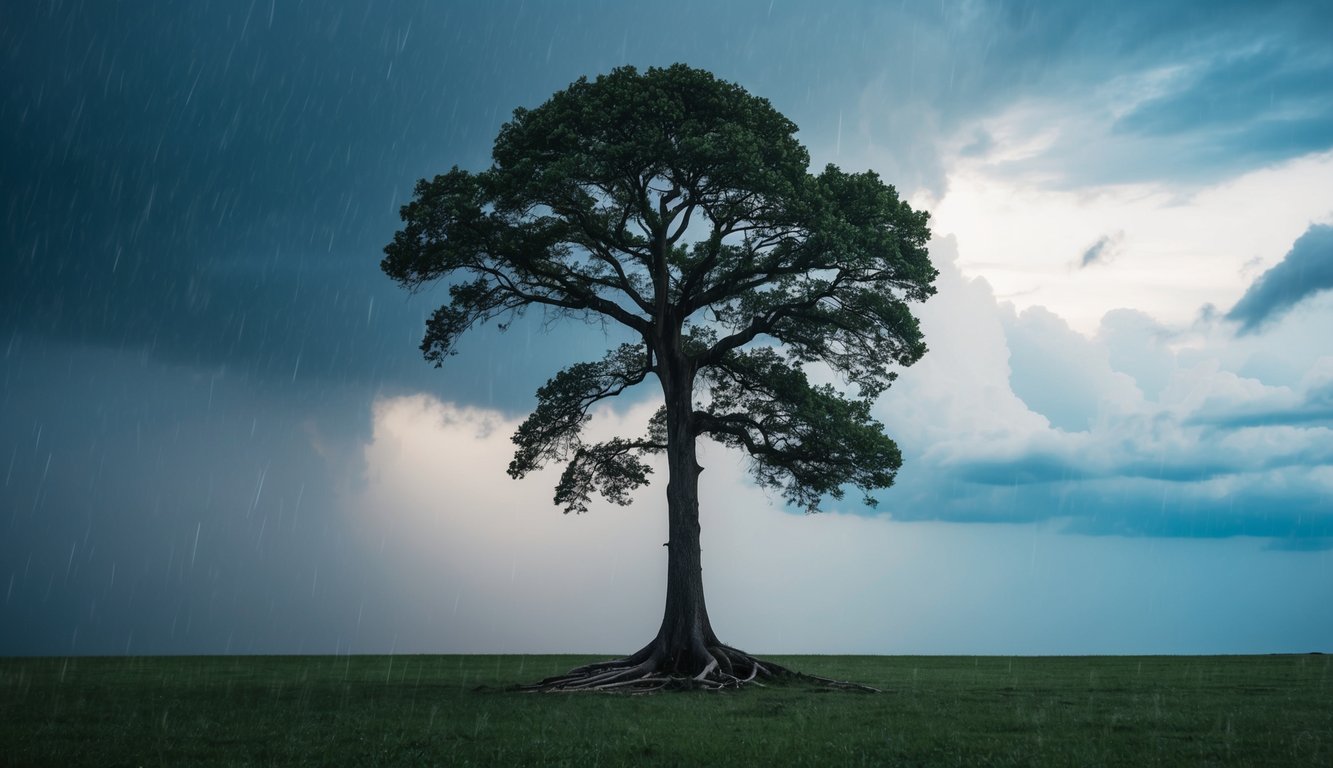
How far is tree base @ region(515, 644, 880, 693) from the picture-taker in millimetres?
23641

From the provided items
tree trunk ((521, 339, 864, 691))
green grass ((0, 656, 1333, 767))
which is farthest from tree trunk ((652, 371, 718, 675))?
green grass ((0, 656, 1333, 767))

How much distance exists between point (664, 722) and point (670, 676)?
8.66m

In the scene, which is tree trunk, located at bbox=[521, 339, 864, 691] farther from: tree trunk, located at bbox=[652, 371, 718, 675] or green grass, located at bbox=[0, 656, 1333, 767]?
green grass, located at bbox=[0, 656, 1333, 767]

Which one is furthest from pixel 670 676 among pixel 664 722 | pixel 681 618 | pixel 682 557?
pixel 664 722

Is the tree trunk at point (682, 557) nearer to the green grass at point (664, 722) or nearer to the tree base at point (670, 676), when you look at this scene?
the tree base at point (670, 676)

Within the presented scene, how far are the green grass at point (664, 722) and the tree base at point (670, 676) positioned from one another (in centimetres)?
102

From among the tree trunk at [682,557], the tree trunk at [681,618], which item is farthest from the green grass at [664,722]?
the tree trunk at [682,557]

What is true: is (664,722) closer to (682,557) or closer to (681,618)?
(681,618)

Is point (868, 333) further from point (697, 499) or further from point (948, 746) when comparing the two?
point (948, 746)

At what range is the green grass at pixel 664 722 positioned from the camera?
39.6 feet

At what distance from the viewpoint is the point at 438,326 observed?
1110 inches

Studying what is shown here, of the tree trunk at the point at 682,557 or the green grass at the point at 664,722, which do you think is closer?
the green grass at the point at 664,722

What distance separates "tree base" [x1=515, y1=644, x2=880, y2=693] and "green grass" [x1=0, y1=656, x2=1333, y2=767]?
40.1 inches

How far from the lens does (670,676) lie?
24328 millimetres
